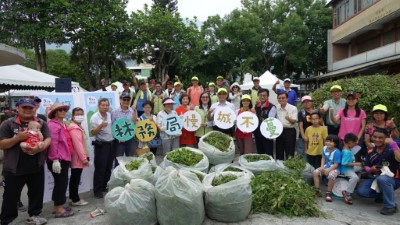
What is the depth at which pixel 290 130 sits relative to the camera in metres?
6.09

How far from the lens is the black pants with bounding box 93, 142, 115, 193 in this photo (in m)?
5.21

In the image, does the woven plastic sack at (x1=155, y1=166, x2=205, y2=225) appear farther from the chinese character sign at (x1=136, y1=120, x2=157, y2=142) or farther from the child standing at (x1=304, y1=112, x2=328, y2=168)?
the child standing at (x1=304, y1=112, x2=328, y2=168)

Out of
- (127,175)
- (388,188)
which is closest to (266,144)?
(388,188)

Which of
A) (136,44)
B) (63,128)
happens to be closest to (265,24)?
(136,44)

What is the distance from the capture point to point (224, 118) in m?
6.23

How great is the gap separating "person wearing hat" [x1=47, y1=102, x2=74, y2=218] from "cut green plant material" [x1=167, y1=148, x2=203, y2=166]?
1.51 meters

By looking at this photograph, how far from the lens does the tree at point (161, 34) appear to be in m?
21.3

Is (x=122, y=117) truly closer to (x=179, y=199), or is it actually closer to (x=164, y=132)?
(x=164, y=132)

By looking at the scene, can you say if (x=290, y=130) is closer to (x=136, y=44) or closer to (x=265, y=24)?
(x=136, y=44)

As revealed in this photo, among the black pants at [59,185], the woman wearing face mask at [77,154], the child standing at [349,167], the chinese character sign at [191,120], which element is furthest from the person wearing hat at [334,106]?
the black pants at [59,185]

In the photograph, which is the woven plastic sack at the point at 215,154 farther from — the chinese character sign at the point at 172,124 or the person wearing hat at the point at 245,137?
the person wearing hat at the point at 245,137

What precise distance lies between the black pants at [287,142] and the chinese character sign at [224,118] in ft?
3.19

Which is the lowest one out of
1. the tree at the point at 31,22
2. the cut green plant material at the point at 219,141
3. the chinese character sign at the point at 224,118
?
the cut green plant material at the point at 219,141

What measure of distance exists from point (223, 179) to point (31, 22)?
1918 centimetres
